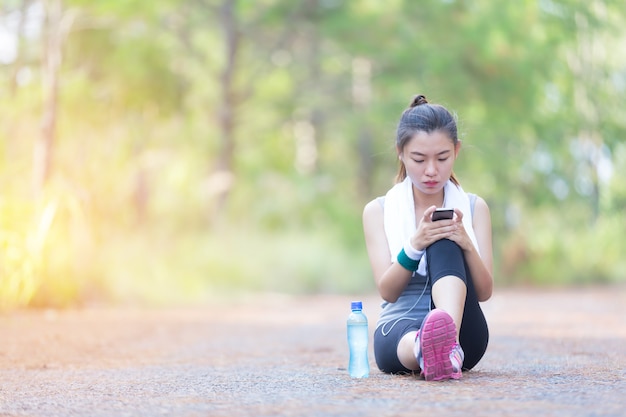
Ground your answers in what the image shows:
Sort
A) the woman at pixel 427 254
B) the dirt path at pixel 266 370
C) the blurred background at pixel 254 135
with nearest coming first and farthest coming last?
1. the dirt path at pixel 266 370
2. the woman at pixel 427 254
3. the blurred background at pixel 254 135

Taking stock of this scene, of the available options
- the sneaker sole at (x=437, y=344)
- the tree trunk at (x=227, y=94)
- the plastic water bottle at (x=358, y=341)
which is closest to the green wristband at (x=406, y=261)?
the plastic water bottle at (x=358, y=341)

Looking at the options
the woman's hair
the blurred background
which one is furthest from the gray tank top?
the blurred background

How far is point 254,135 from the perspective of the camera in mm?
19156

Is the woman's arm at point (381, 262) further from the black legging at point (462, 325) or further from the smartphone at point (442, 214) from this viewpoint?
the smartphone at point (442, 214)

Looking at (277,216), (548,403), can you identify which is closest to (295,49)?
(277,216)

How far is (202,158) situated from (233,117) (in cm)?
136

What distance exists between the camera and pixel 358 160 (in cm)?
2014

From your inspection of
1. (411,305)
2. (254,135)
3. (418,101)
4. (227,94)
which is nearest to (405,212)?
(411,305)

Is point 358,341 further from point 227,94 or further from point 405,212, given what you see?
point 227,94

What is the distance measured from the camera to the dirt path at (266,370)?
10.0 feet

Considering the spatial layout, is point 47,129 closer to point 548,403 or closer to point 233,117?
point 233,117

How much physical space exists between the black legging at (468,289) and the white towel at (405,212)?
6.3 inches

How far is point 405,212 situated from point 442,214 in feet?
0.90

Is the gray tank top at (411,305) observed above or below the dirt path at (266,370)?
above
